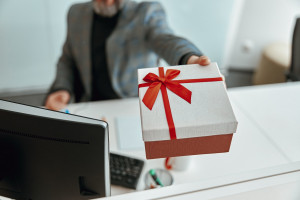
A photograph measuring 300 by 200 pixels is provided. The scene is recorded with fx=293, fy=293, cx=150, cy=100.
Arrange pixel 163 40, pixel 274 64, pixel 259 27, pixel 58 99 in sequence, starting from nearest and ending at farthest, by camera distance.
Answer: pixel 163 40
pixel 58 99
pixel 274 64
pixel 259 27

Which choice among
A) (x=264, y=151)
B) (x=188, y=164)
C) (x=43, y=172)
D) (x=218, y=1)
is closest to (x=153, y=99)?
(x=43, y=172)

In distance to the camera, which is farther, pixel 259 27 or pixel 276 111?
pixel 259 27

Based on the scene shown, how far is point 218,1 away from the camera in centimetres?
260

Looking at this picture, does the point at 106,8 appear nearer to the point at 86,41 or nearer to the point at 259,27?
the point at 86,41

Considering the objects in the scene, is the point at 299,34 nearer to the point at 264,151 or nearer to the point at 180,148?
the point at 264,151

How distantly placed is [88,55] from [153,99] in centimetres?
97

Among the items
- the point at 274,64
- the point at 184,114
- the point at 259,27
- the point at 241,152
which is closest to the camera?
the point at 184,114

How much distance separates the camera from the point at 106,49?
54.2 inches

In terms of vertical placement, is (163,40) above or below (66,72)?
above

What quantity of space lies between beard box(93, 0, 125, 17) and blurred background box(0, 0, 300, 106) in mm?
1064

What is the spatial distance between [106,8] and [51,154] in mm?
907

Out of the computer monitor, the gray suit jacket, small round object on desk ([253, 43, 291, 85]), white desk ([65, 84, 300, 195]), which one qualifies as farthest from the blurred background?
the computer monitor

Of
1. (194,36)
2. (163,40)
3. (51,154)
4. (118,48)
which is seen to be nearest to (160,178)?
(51,154)

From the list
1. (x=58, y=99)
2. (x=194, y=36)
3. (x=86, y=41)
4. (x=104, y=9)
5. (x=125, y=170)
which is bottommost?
(x=125, y=170)
